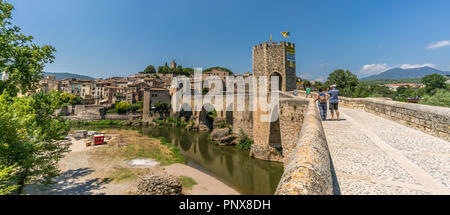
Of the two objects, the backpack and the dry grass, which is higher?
the backpack

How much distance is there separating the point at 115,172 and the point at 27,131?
7.70 metres

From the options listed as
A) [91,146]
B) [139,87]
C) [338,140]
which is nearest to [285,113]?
[338,140]

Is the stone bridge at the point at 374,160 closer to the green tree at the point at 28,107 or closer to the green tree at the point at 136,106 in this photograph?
the green tree at the point at 28,107

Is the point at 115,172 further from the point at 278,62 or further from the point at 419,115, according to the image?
the point at 419,115

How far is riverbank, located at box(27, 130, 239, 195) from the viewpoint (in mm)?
11469

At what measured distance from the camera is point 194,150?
2373cm

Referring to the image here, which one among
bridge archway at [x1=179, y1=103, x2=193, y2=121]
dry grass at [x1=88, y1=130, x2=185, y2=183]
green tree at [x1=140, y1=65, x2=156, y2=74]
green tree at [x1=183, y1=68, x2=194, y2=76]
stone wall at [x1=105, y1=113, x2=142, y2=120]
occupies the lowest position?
dry grass at [x1=88, y1=130, x2=185, y2=183]

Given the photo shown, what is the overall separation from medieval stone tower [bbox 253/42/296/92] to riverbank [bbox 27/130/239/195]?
34.6ft

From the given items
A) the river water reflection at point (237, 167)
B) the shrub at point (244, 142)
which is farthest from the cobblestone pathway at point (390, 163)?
the shrub at point (244, 142)

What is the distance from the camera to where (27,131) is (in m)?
7.68

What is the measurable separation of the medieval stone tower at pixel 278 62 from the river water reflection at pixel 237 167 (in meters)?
7.45

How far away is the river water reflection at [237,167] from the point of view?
13273 millimetres

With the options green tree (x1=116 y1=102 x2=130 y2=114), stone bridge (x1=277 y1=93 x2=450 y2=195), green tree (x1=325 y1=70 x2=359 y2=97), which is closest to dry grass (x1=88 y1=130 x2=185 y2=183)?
stone bridge (x1=277 y1=93 x2=450 y2=195)

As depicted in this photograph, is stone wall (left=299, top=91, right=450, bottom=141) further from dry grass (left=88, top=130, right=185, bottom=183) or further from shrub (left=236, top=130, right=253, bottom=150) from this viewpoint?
dry grass (left=88, top=130, right=185, bottom=183)
